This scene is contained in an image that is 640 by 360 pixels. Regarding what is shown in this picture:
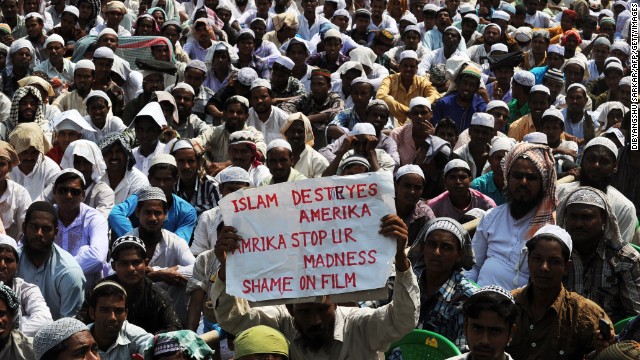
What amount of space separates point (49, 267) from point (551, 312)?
3.58 m

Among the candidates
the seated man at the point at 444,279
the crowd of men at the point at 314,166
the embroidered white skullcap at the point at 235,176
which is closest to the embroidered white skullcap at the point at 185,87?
the crowd of men at the point at 314,166

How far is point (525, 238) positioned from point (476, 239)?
36 centimetres

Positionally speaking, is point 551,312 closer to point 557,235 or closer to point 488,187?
point 557,235

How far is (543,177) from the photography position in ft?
26.8

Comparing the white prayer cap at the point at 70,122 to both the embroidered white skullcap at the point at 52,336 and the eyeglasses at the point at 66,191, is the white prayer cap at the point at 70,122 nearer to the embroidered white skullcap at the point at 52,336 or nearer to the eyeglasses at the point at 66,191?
the eyeglasses at the point at 66,191

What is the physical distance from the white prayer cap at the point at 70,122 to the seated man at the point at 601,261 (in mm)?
5748

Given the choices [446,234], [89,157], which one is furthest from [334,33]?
[446,234]

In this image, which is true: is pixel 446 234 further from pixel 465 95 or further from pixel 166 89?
pixel 166 89

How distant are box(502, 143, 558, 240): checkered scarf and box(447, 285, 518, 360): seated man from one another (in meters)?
2.05

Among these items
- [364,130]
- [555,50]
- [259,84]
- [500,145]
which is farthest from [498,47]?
[500,145]

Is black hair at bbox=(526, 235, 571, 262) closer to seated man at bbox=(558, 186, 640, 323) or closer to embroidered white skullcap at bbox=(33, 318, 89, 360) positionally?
seated man at bbox=(558, 186, 640, 323)

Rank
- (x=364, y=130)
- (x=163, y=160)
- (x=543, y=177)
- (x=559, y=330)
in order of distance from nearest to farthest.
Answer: (x=559, y=330)
(x=543, y=177)
(x=163, y=160)
(x=364, y=130)

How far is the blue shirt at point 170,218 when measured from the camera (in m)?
9.41

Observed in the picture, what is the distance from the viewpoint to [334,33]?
15430 millimetres
